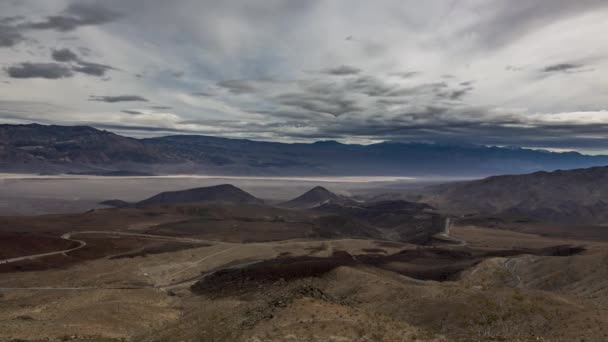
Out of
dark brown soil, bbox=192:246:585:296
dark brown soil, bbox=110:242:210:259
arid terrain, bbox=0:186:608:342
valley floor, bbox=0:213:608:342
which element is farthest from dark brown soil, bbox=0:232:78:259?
dark brown soil, bbox=192:246:585:296

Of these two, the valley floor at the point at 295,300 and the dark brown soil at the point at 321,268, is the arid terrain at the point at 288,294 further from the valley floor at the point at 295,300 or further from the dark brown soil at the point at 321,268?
the dark brown soil at the point at 321,268

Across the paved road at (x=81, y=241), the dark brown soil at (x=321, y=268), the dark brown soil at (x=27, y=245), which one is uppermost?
the dark brown soil at (x=321, y=268)

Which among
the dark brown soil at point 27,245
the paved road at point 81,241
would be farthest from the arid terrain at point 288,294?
the paved road at point 81,241

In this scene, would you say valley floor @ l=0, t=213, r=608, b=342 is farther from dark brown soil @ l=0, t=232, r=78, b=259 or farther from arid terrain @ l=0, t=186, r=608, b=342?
dark brown soil @ l=0, t=232, r=78, b=259

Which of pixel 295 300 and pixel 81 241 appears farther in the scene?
pixel 81 241

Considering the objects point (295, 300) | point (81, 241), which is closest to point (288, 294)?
point (295, 300)

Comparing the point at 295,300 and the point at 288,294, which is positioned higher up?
the point at 295,300

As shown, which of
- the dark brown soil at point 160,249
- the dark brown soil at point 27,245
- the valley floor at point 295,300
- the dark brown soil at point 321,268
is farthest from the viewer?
the dark brown soil at point 160,249

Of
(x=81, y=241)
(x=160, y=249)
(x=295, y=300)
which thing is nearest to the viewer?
(x=295, y=300)

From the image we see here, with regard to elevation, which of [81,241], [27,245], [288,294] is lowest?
[81,241]

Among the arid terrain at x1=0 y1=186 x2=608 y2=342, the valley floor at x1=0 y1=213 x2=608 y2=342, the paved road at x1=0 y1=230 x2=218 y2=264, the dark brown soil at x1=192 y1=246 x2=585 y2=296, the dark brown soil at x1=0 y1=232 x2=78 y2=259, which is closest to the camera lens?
the valley floor at x1=0 y1=213 x2=608 y2=342

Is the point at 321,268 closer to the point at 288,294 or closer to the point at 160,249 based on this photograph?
the point at 288,294

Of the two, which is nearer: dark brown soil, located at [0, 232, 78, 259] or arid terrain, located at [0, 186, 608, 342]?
arid terrain, located at [0, 186, 608, 342]

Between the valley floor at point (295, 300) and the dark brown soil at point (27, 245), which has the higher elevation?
the valley floor at point (295, 300)
